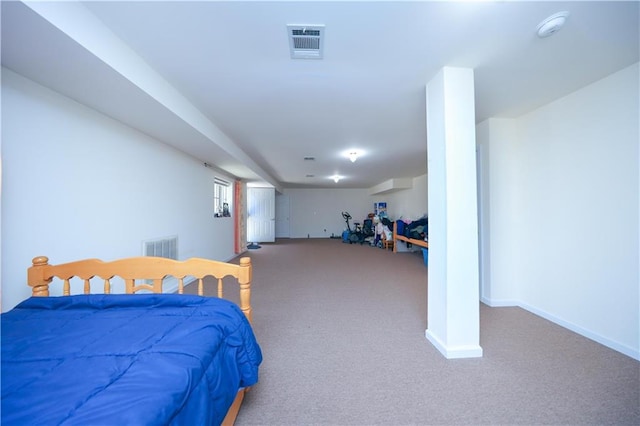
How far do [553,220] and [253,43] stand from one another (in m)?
3.16

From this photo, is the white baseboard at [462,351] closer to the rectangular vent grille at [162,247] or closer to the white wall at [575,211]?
the white wall at [575,211]

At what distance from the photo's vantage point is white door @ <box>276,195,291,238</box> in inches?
416

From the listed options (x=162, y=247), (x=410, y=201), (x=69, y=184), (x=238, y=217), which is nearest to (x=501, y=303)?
(x=162, y=247)

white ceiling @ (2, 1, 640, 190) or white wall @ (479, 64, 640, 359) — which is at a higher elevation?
white ceiling @ (2, 1, 640, 190)

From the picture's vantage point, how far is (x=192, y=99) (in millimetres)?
2412

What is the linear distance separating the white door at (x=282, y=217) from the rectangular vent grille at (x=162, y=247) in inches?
279

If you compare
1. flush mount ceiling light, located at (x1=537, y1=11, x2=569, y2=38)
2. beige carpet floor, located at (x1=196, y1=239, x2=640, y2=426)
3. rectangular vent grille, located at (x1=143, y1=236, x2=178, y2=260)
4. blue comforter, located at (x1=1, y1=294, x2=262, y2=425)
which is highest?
flush mount ceiling light, located at (x1=537, y1=11, x2=569, y2=38)

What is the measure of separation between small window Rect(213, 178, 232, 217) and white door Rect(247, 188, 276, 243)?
247 cm

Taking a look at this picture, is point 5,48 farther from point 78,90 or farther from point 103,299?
point 103,299

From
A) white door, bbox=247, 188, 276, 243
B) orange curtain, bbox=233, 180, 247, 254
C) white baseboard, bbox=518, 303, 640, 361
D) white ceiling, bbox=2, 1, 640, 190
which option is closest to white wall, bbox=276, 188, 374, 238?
white door, bbox=247, 188, 276, 243

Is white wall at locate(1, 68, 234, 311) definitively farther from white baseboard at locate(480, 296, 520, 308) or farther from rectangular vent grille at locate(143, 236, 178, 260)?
white baseboard at locate(480, 296, 520, 308)

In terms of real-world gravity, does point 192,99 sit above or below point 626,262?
above

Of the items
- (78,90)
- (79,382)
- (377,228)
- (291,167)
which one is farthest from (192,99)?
(377,228)

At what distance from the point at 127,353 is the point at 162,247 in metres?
2.64
